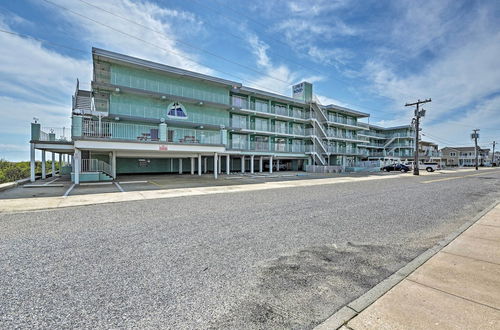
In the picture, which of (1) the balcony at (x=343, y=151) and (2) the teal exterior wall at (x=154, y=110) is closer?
(2) the teal exterior wall at (x=154, y=110)

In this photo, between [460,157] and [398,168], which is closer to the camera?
[398,168]

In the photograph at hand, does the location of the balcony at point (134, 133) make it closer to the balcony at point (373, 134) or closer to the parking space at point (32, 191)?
the parking space at point (32, 191)

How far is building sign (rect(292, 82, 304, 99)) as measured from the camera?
38.5 m

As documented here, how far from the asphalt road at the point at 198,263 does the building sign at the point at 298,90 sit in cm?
3381

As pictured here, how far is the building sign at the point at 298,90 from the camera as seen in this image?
1516 inches

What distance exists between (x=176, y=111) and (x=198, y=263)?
79.8ft

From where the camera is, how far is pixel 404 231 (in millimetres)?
5898

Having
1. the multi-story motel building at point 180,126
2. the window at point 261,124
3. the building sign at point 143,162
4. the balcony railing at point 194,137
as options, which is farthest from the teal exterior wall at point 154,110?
the building sign at point 143,162

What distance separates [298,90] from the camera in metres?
39.2

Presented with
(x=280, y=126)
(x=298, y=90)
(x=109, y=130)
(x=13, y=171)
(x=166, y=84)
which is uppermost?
(x=298, y=90)

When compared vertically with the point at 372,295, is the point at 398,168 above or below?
above

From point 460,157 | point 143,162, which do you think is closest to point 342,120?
point 143,162

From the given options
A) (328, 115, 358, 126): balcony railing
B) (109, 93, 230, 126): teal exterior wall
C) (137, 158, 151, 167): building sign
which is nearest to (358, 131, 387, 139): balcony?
(328, 115, 358, 126): balcony railing

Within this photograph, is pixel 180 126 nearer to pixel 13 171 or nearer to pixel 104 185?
pixel 104 185
